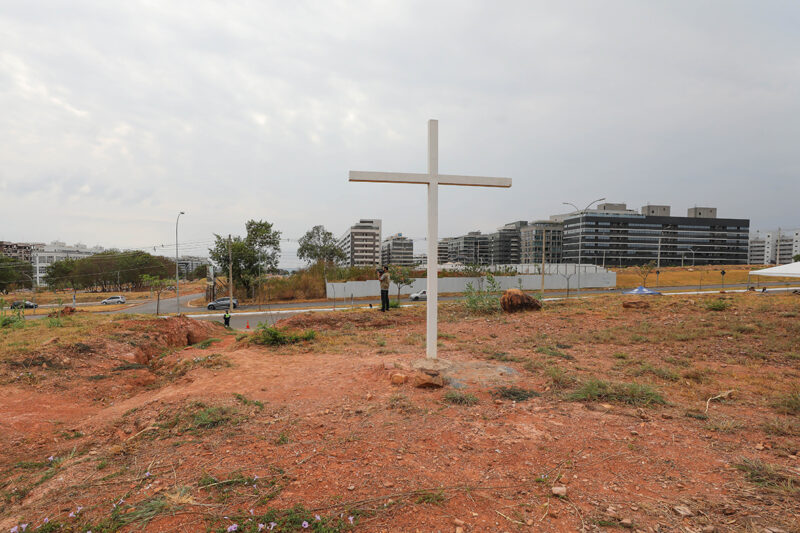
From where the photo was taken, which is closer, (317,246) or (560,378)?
(560,378)

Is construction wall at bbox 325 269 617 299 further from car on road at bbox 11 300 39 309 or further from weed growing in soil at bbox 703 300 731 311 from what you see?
weed growing in soil at bbox 703 300 731 311

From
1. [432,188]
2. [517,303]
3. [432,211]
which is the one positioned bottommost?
[517,303]

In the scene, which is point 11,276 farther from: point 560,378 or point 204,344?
point 560,378

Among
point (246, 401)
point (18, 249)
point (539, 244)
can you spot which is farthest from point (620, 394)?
point (18, 249)

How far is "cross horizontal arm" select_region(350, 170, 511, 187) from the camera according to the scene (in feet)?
20.4

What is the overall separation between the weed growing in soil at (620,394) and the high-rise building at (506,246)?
136m

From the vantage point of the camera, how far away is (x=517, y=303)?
1385cm

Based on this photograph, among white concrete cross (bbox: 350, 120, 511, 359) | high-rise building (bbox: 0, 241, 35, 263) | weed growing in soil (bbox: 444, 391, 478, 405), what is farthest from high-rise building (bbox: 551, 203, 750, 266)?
high-rise building (bbox: 0, 241, 35, 263)

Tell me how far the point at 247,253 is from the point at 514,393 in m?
37.7

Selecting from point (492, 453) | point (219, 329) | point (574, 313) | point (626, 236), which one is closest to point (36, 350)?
point (219, 329)

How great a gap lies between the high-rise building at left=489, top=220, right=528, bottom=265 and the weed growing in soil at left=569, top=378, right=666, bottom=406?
135518 mm

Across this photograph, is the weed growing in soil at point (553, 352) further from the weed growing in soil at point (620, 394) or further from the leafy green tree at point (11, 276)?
the leafy green tree at point (11, 276)

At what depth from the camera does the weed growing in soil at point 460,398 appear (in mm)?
4719

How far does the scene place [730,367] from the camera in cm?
666
